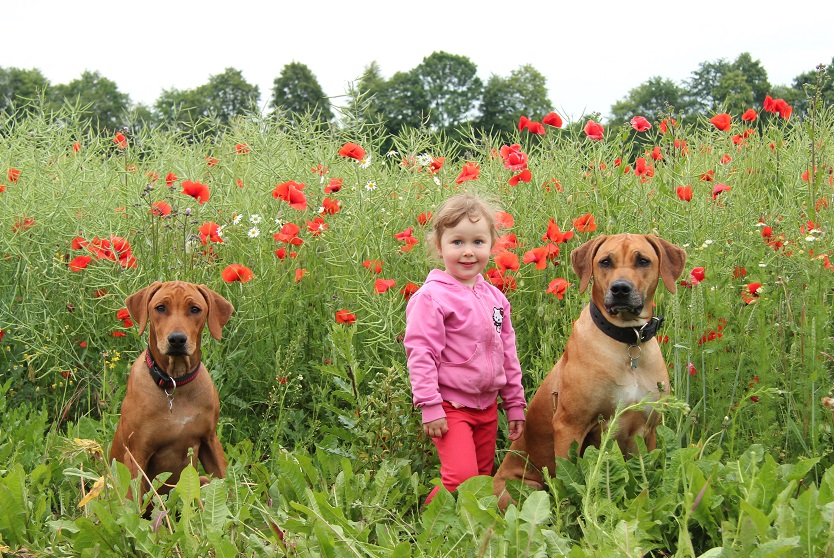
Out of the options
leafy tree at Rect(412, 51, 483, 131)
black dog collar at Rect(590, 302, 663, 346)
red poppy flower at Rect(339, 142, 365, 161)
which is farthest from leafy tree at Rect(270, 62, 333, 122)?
black dog collar at Rect(590, 302, 663, 346)

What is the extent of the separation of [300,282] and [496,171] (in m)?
Answer: 1.71

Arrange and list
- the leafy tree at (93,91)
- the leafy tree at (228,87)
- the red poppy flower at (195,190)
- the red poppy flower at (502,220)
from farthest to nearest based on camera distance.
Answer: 1. the leafy tree at (93,91)
2. the leafy tree at (228,87)
3. the red poppy flower at (195,190)
4. the red poppy flower at (502,220)

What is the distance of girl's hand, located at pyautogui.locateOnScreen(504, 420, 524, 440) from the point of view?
12.7 feet

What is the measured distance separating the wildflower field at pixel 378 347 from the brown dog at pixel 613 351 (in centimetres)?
15

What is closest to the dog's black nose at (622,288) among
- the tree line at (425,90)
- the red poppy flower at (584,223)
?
the red poppy flower at (584,223)

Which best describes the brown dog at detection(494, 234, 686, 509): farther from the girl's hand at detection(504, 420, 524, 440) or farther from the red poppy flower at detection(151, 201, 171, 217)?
the red poppy flower at detection(151, 201, 171, 217)

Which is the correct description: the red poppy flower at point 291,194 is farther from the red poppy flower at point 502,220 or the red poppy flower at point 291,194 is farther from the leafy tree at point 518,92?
the leafy tree at point 518,92

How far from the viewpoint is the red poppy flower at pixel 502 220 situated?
13.4 ft

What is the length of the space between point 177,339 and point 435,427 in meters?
1.24

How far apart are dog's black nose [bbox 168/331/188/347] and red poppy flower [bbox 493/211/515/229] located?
63.5 inches

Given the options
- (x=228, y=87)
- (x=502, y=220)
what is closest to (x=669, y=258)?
(x=502, y=220)

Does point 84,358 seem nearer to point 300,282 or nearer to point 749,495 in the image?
point 300,282

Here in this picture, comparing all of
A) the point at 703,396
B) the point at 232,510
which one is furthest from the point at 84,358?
the point at 703,396

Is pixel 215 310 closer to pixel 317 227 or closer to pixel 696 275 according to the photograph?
pixel 317 227
